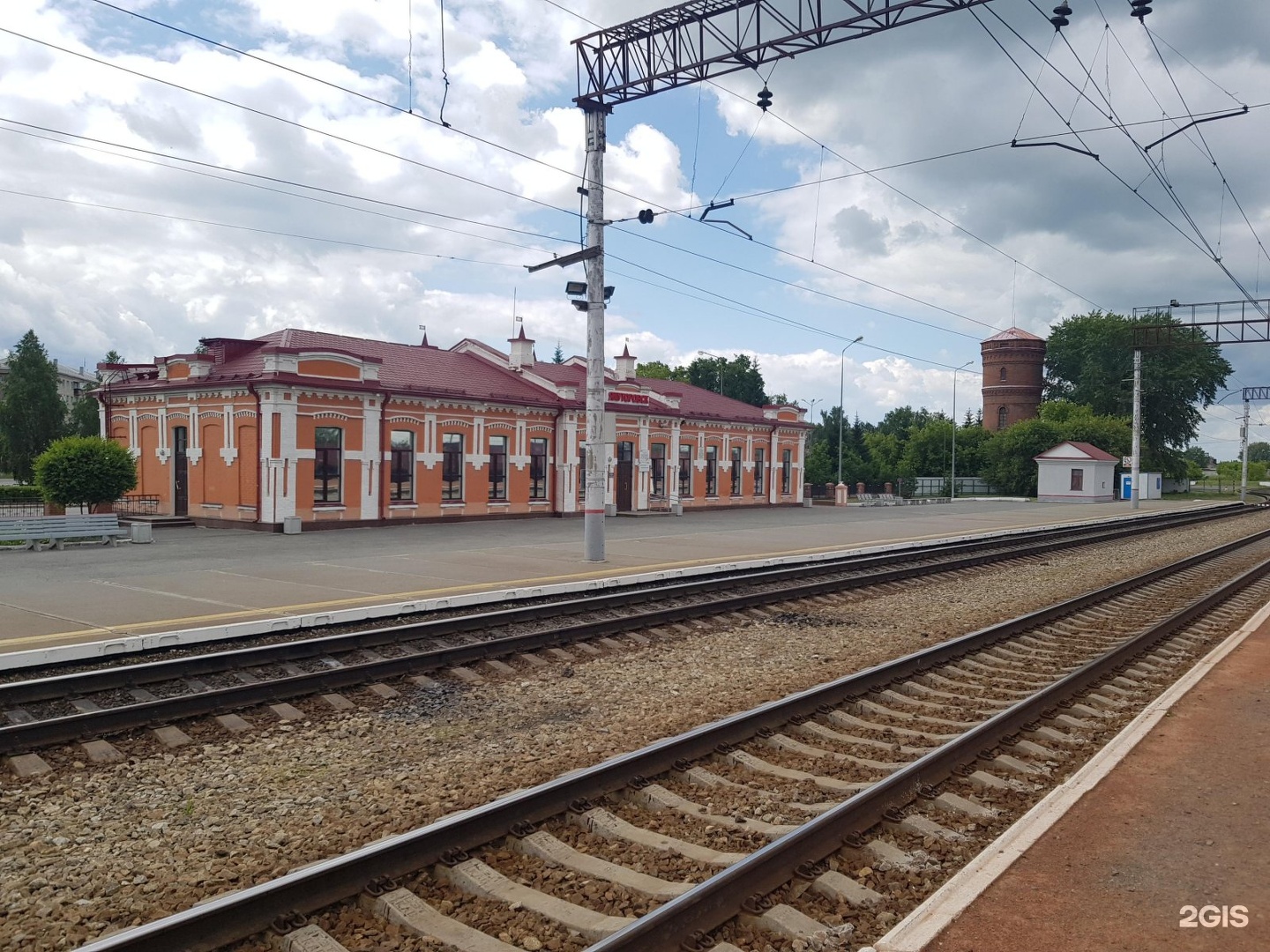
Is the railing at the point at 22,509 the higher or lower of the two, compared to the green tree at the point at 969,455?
lower

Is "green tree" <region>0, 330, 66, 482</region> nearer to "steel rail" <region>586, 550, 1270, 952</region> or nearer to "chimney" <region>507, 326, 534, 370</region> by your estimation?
"chimney" <region>507, 326, 534, 370</region>

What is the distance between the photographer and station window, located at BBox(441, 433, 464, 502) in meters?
30.1

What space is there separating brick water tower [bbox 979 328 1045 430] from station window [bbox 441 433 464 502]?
2480 inches

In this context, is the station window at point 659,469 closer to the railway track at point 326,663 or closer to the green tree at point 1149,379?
the railway track at point 326,663

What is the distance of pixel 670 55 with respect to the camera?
50.8ft

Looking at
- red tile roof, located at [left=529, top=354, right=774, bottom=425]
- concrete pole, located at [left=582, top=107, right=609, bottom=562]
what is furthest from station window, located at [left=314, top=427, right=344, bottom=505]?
concrete pole, located at [left=582, top=107, right=609, bottom=562]

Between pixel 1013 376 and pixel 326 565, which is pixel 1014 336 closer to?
pixel 1013 376

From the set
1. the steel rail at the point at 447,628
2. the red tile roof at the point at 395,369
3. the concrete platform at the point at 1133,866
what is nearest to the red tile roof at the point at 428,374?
the red tile roof at the point at 395,369

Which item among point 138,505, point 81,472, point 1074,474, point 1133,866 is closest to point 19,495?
point 138,505

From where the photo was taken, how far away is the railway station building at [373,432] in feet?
85.3

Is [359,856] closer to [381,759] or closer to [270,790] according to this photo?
[270,790]

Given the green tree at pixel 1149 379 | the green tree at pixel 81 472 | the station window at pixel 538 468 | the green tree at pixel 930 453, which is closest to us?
the green tree at pixel 81 472

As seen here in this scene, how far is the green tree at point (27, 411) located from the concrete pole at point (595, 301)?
1964 inches

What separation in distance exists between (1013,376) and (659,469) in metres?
54.1
